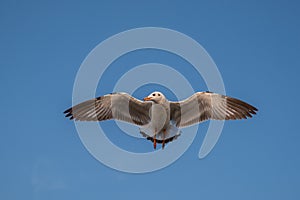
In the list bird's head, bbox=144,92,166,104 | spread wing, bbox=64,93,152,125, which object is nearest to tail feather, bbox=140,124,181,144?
spread wing, bbox=64,93,152,125

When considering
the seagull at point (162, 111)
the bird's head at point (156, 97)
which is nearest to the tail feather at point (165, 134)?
the seagull at point (162, 111)

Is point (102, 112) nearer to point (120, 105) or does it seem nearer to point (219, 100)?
point (120, 105)

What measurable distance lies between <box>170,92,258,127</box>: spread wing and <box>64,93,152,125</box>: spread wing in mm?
1157

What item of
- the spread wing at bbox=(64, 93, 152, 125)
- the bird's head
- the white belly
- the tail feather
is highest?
the spread wing at bbox=(64, 93, 152, 125)

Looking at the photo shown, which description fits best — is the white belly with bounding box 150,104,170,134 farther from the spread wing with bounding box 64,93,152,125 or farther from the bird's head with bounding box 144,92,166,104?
the spread wing with bounding box 64,93,152,125

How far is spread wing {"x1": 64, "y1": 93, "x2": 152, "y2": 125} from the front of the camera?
19500 mm

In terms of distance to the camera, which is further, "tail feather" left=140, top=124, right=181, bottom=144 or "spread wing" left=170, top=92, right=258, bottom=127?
"tail feather" left=140, top=124, right=181, bottom=144

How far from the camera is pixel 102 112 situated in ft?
64.8

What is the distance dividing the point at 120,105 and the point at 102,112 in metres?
0.70

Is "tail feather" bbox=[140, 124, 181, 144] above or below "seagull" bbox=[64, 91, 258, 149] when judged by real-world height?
below

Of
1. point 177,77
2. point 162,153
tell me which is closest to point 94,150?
point 162,153

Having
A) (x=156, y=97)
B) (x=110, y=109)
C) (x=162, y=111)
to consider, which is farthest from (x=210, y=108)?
(x=110, y=109)

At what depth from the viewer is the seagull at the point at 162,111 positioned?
1923 cm

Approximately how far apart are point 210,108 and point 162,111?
1717mm
